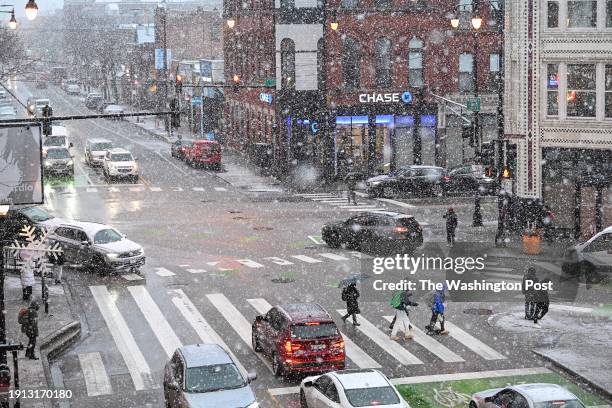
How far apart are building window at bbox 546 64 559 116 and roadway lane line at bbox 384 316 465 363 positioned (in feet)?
55.6

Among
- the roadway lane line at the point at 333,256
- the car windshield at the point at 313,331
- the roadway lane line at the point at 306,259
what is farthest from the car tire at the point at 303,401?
the roadway lane line at the point at 333,256

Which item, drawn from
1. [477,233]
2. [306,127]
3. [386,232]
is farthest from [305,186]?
[386,232]

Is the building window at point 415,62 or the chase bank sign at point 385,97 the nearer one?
the chase bank sign at point 385,97

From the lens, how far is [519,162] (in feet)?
136

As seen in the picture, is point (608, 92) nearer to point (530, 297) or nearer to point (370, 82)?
point (530, 297)

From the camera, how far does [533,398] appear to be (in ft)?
55.9

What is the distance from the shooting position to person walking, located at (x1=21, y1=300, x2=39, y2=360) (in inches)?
908

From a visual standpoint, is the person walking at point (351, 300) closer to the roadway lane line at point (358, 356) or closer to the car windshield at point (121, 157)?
the roadway lane line at point (358, 356)

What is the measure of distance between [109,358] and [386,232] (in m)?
14.9

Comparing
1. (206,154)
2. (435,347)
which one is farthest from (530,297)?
(206,154)

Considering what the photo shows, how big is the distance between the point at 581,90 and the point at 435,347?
1878cm

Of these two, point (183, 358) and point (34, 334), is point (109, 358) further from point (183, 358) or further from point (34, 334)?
point (183, 358)

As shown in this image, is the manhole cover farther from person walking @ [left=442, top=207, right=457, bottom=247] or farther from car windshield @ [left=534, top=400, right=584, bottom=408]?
car windshield @ [left=534, top=400, right=584, bottom=408]

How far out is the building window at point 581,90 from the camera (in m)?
39.6
